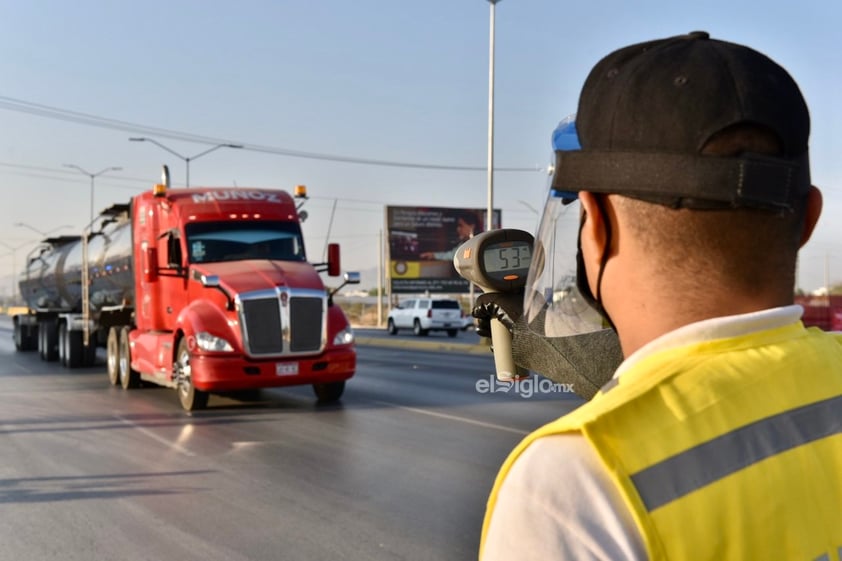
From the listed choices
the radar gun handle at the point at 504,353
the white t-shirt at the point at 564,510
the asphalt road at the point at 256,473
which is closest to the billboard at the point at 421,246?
the asphalt road at the point at 256,473

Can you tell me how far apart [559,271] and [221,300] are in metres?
12.2

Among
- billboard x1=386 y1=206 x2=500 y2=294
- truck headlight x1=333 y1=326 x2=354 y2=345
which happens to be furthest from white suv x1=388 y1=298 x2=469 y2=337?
truck headlight x1=333 y1=326 x2=354 y2=345

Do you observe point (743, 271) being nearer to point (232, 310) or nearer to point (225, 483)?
point (225, 483)

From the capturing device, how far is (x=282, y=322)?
1377 centimetres

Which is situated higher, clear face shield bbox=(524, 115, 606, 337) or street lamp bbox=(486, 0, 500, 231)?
street lamp bbox=(486, 0, 500, 231)

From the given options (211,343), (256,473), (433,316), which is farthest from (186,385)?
(433,316)

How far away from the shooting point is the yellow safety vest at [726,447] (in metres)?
1.17

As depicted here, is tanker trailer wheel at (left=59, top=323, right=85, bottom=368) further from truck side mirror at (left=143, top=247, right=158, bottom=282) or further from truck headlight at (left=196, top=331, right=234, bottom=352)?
truck headlight at (left=196, top=331, right=234, bottom=352)

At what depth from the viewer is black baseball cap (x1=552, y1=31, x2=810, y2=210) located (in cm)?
132

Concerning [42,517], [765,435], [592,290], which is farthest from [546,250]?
[42,517]

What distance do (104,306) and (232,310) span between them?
7346 millimetres

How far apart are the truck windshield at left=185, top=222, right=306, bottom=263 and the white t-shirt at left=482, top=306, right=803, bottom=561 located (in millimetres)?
13903

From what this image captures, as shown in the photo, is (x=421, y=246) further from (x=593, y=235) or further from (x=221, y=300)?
(x=593, y=235)

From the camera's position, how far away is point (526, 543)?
1.15 meters
